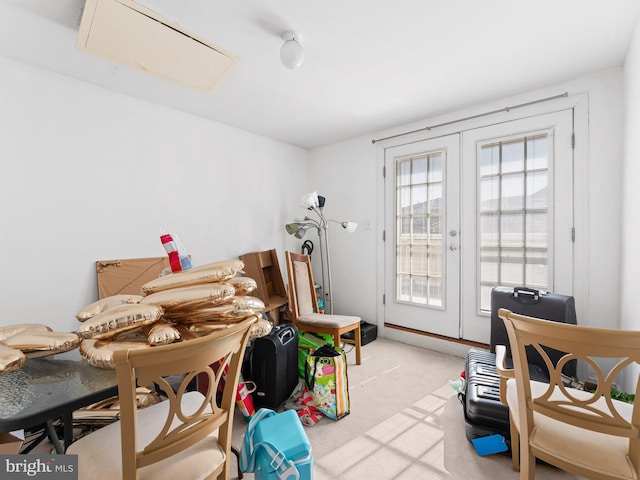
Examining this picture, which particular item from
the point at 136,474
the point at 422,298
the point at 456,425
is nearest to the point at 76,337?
the point at 136,474

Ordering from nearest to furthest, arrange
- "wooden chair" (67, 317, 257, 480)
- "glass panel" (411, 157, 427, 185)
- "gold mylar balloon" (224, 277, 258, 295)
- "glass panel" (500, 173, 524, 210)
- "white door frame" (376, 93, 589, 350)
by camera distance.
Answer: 1. "wooden chair" (67, 317, 257, 480)
2. "gold mylar balloon" (224, 277, 258, 295)
3. "white door frame" (376, 93, 589, 350)
4. "glass panel" (500, 173, 524, 210)
5. "glass panel" (411, 157, 427, 185)

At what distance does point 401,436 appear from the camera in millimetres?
1914

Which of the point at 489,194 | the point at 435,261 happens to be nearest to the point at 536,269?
the point at 489,194

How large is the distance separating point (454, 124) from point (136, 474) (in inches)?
135

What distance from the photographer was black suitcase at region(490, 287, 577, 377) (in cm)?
220

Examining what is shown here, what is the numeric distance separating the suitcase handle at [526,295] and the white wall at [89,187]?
8.92 feet

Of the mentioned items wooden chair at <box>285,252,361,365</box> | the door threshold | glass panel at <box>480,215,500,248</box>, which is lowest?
the door threshold

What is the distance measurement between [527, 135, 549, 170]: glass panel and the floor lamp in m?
1.79

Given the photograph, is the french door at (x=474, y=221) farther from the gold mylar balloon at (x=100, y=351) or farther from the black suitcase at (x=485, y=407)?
the gold mylar balloon at (x=100, y=351)

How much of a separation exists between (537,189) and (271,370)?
8.63ft

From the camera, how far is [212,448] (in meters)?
1.09

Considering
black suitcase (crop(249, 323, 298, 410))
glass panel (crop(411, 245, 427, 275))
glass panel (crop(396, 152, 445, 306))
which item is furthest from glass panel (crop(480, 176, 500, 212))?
black suitcase (crop(249, 323, 298, 410))

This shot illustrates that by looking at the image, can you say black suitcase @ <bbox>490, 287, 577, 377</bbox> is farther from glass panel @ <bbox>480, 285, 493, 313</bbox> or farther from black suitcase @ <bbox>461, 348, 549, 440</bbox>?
glass panel @ <bbox>480, 285, 493, 313</bbox>

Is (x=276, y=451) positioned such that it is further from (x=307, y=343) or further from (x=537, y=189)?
(x=537, y=189)
